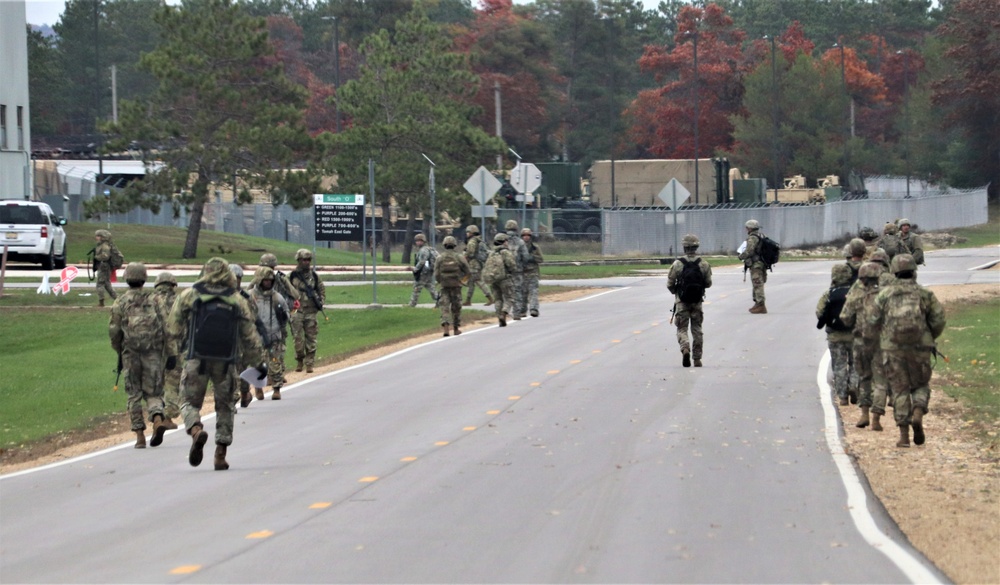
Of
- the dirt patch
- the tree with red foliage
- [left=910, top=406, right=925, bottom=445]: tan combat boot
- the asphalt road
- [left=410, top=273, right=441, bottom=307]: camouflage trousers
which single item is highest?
the tree with red foliage

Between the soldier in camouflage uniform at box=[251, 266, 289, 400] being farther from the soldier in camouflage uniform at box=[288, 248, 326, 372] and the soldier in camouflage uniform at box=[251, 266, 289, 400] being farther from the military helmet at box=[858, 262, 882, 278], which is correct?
the military helmet at box=[858, 262, 882, 278]

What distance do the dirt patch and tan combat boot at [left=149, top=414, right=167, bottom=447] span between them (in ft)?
22.5

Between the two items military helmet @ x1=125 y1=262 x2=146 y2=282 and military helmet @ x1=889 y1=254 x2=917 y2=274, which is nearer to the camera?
military helmet @ x1=889 y1=254 x2=917 y2=274

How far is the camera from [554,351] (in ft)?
72.4

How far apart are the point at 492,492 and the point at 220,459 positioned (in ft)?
9.24

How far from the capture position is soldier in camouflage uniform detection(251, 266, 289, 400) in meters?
17.8

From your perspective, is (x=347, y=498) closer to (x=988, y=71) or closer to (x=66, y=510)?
(x=66, y=510)

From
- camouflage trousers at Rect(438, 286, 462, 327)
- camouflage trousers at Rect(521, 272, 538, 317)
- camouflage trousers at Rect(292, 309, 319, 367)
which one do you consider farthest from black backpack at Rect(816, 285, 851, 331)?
camouflage trousers at Rect(521, 272, 538, 317)

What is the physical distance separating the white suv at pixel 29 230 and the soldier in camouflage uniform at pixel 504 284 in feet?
65.9

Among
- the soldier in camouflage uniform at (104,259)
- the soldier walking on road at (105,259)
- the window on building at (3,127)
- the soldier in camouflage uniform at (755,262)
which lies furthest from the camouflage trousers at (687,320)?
the window on building at (3,127)

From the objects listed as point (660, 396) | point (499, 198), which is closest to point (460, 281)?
point (660, 396)

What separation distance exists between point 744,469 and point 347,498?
347 cm

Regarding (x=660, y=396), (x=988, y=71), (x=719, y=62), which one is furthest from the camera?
(x=719, y=62)

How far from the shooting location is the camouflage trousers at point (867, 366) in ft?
48.2
